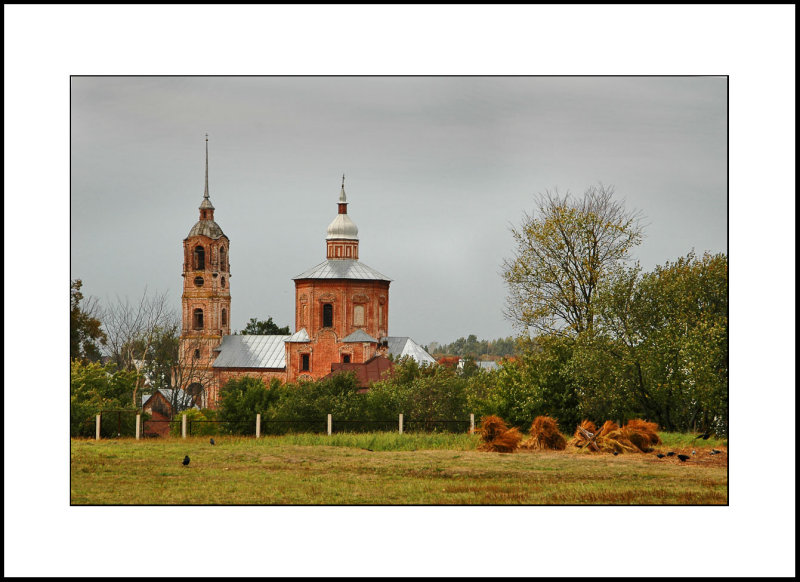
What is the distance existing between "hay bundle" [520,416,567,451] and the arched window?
5174 cm

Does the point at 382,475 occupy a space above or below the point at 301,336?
below

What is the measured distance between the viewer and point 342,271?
5878cm

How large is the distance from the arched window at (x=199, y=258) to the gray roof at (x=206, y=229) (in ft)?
3.35

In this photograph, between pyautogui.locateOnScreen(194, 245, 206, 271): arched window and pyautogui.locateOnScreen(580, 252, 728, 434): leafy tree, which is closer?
pyautogui.locateOnScreen(580, 252, 728, 434): leafy tree

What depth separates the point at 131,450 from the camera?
18.6m

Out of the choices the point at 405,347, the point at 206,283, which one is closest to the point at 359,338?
the point at 405,347

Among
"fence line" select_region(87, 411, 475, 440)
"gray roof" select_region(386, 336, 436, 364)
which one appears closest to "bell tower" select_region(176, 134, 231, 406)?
"gray roof" select_region(386, 336, 436, 364)

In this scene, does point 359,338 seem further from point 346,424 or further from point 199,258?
point 346,424

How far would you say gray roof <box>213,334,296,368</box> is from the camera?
62.8m

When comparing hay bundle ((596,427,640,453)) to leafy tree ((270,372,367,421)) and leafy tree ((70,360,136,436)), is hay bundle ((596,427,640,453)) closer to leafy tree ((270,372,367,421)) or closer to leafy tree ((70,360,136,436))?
leafy tree ((270,372,367,421))

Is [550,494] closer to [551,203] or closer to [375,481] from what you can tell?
[375,481]

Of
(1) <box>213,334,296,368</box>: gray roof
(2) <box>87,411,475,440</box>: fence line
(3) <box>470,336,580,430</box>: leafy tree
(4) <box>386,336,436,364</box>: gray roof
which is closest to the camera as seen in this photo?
(3) <box>470,336,580,430</box>: leafy tree

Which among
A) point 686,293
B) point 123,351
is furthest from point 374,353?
point 686,293

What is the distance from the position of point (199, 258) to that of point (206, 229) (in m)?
2.09
